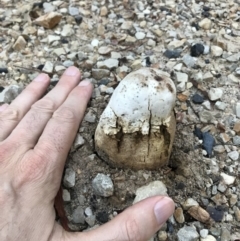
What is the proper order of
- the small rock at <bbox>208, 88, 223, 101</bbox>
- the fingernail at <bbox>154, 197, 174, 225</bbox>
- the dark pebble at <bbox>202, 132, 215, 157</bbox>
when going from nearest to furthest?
the fingernail at <bbox>154, 197, 174, 225</bbox>, the dark pebble at <bbox>202, 132, 215, 157</bbox>, the small rock at <bbox>208, 88, 223, 101</bbox>

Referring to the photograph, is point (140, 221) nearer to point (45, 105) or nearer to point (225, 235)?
point (225, 235)

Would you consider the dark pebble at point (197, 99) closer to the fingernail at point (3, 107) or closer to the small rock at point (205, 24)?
the small rock at point (205, 24)

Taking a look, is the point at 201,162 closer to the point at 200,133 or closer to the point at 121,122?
the point at 200,133

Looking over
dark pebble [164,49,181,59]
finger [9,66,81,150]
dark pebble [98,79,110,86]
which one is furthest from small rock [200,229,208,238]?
dark pebble [164,49,181,59]

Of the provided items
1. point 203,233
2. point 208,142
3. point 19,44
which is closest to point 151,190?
point 203,233

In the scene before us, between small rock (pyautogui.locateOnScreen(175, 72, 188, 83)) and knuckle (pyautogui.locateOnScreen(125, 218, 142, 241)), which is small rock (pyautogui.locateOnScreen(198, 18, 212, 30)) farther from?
knuckle (pyautogui.locateOnScreen(125, 218, 142, 241))

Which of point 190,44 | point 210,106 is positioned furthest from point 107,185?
point 190,44

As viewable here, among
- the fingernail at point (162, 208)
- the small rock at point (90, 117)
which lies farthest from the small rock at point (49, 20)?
the fingernail at point (162, 208)
